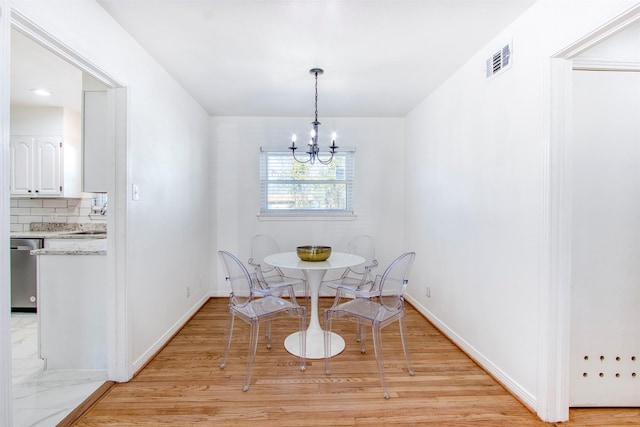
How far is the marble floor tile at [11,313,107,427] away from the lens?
67.1 inches

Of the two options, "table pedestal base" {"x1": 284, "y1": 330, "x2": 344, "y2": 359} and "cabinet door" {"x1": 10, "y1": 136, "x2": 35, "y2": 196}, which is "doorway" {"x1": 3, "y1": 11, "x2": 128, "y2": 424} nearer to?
"table pedestal base" {"x1": 284, "y1": 330, "x2": 344, "y2": 359}

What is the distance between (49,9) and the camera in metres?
1.40

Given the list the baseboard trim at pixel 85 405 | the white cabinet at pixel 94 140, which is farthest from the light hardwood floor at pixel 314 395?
the white cabinet at pixel 94 140

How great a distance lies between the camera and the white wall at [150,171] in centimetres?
166

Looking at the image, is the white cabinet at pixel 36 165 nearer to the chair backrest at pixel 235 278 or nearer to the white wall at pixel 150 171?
the white wall at pixel 150 171

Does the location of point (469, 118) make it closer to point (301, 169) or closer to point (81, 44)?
point (301, 169)

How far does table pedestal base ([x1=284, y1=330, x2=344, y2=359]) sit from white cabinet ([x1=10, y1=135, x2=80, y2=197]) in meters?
3.38

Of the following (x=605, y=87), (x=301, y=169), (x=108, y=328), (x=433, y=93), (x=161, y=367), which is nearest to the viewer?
(x=605, y=87)

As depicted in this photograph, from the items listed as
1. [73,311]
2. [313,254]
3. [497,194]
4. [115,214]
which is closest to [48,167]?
[73,311]

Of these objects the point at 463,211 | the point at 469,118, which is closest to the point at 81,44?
the point at 469,118

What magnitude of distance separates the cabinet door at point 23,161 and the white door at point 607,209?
5288mm

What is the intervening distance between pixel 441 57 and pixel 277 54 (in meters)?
1.30

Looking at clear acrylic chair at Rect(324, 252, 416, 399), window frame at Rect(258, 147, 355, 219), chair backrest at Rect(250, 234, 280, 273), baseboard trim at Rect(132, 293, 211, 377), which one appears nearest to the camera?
clear acrylic chair at Rect(324, 252, 416, 399)

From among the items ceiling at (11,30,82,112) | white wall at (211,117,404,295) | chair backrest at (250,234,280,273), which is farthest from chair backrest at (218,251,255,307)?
ceiling at (11,30,82,112)
